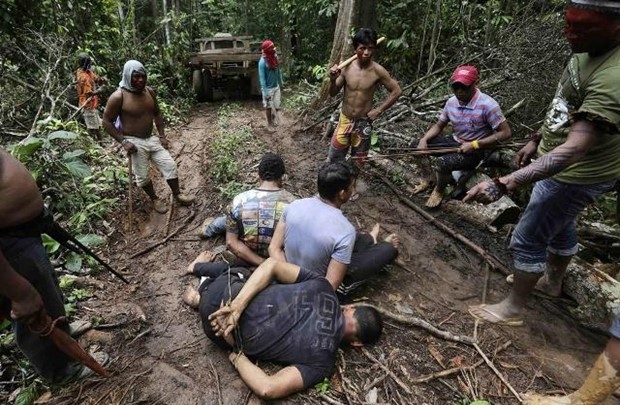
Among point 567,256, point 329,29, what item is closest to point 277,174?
point 567,256

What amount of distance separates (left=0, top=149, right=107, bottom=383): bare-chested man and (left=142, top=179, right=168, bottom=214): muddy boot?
2727mm

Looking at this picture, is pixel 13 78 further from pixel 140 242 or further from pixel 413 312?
pixel 413 312

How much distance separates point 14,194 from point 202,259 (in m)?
2.00

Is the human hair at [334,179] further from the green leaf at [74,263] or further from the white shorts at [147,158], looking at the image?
the white shorts at [147,158]

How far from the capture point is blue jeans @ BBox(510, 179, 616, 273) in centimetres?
258

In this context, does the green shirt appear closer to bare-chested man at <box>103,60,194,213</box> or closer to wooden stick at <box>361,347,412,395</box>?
wooden stick at <box>361,347,412,395</box>

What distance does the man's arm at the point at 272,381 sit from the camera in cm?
235

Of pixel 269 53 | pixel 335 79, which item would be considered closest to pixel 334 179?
pixel 335 79

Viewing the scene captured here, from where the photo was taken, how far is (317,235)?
298 centimetres

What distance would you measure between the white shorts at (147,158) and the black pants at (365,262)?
285cm

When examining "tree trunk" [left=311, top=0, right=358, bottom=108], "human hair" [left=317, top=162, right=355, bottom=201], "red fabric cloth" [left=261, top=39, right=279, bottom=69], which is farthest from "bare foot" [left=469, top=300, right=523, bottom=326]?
"red fabric cloth" [left=261, top=39, right=279, bottom=69]

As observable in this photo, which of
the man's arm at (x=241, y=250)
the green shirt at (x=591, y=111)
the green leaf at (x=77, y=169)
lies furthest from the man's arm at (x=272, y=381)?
the green leaf at (x=77, y=169)

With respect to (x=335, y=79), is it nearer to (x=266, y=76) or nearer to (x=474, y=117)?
(x=474, y=117)

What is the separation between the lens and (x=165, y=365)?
2.80m
